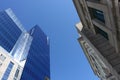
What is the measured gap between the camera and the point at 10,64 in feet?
228

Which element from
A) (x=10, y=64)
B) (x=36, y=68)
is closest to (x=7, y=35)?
(x=36, y=68)

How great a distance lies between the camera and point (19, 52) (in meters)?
95.1

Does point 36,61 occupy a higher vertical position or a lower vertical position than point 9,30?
lower

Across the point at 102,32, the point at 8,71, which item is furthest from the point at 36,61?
the point at 102,32

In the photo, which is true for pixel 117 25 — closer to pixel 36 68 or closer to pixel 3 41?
pixel 3 41

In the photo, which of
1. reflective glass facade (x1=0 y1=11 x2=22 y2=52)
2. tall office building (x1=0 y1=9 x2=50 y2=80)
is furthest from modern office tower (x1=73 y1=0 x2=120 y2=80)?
reflective glass facade (x1=0 y1=11 x2=22 y2=52)

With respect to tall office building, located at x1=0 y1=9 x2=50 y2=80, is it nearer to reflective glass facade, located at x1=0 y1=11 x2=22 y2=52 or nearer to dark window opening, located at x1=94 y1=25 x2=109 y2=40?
reflective glass facade, located at x1=0 y1=11 x2=22 y2=52

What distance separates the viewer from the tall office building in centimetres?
6845

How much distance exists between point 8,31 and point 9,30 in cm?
251

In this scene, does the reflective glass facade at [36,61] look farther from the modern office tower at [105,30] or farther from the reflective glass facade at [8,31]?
the modern office tower at [105,30]

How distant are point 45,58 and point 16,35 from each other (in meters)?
25.6

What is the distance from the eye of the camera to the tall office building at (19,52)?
6845 cm

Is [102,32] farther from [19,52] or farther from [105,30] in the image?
[19,52]

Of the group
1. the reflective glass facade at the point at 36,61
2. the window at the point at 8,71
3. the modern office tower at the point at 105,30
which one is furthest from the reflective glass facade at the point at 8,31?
the modern office tower at the point at 105,30
